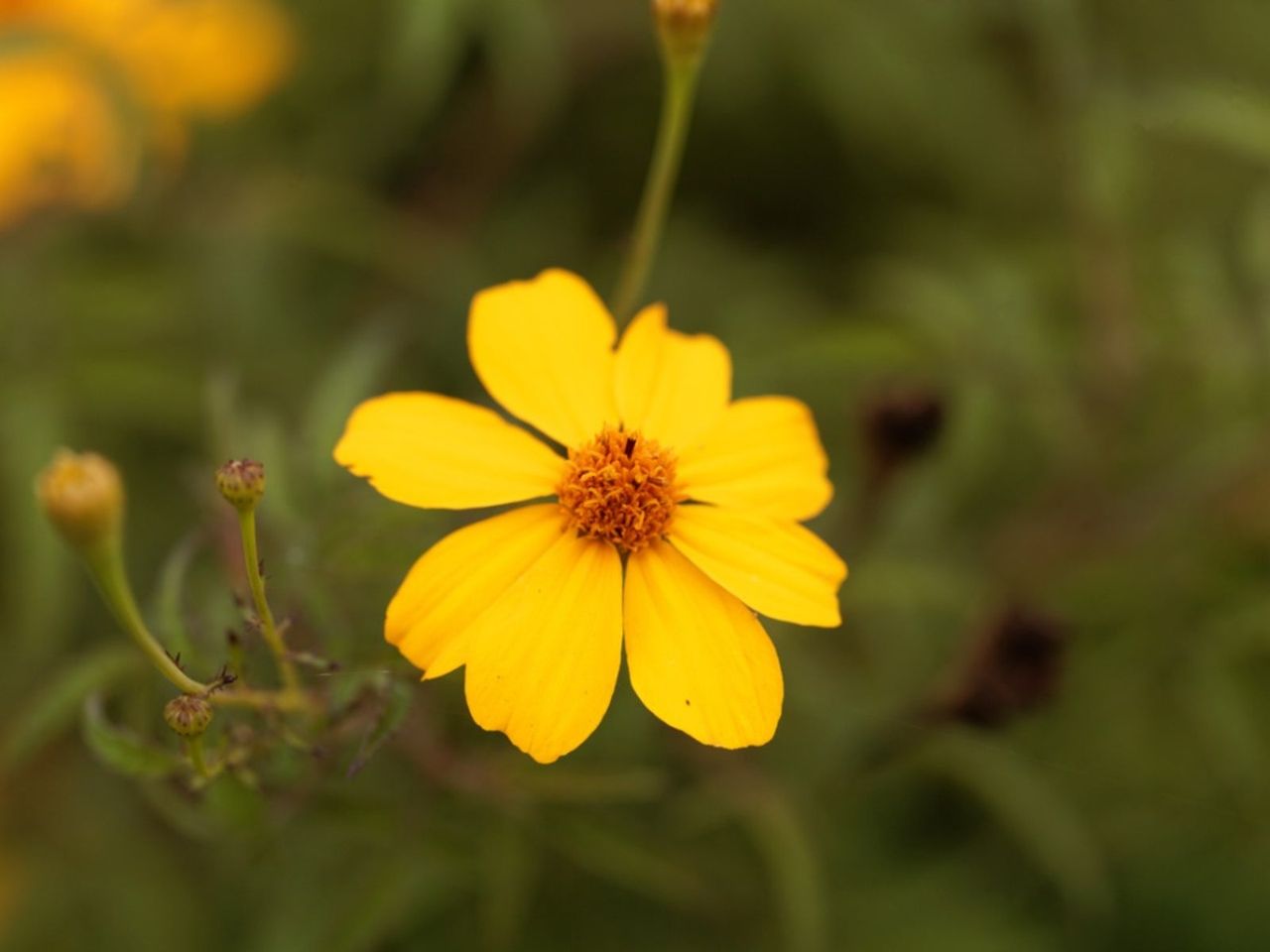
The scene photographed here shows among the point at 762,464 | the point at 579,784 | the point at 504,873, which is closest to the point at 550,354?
the point at 762,464

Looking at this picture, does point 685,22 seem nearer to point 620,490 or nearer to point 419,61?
point 620,490

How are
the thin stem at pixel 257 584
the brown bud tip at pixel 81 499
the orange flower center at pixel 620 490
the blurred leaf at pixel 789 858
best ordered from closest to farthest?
the brown bud tip at pixel 81 499 < the thin stem at pixel 257 584 < the orange flower center at pixel 620 490 < the blurred leaf at pixel 789 858

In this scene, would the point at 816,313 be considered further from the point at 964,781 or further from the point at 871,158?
the point at 964,781

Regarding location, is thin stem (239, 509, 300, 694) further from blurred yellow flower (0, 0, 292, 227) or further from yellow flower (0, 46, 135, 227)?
yellow flower (0, 46, 135, 227)

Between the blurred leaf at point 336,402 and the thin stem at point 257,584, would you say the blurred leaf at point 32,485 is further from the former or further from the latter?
the thin stem at point 257,584

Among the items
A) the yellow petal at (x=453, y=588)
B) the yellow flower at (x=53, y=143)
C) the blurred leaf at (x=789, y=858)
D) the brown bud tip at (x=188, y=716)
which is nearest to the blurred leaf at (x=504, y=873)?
the blurred leaf at (x=789, y=858)

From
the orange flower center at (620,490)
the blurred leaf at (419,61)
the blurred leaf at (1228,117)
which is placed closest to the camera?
the orange flower center at (620,490)

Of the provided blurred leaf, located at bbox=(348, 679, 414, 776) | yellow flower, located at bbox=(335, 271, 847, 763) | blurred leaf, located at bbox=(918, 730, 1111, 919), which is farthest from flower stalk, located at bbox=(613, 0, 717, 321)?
blurred leaf, located at bbox=(918, 730, 1111, 919)

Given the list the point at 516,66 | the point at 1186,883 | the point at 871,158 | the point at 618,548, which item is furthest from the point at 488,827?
the point at 871,158
